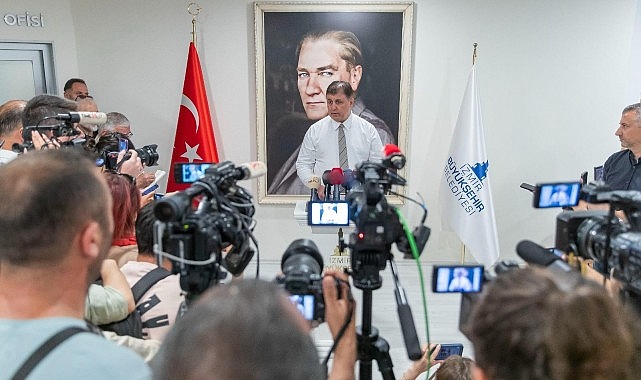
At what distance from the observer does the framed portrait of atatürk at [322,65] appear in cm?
360

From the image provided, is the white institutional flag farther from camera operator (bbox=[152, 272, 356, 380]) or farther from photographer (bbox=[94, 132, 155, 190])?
camera operator (bbox=[152, 272, 356, 380])

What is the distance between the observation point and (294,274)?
114cm

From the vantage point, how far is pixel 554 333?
23.0 inches

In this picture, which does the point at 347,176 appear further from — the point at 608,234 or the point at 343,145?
the point at 343,145

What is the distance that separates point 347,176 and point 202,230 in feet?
3.35

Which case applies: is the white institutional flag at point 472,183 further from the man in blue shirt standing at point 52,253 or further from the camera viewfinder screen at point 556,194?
the man in blue shirt standing at point 52,253

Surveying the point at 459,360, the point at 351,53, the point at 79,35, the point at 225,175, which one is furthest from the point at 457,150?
the point at 79,35

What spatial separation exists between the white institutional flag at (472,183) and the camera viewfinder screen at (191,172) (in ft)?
8.01

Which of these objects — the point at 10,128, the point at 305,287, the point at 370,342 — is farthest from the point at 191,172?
the point at 10,128

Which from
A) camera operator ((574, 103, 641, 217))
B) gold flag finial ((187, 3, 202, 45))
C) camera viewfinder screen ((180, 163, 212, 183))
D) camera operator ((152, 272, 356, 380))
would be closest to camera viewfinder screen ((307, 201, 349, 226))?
camera viewfinder screen ((180, 163, 212, 183))

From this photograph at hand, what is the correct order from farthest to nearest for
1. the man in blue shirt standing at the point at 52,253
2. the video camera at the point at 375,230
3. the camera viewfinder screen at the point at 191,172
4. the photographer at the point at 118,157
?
1. the photographer at the point at 118,157
2. the camera viewfinder screen at the point at 191,172
3. the video camera at the point at 375,230
4. the man in blue shirt standing at the point at 52,253

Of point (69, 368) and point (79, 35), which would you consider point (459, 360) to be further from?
point (79, 35)

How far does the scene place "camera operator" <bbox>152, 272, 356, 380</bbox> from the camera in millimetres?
488

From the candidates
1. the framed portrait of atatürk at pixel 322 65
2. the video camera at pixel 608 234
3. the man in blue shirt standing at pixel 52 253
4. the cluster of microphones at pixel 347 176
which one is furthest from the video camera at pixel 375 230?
the framed portrait of atatürk at pixel 322 65
